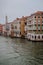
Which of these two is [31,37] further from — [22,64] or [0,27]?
[0,27]

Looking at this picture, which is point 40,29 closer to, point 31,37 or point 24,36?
point 31,37

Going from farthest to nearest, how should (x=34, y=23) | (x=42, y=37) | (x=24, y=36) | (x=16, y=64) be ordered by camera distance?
(x=24, y=36)
(x=34, y=23)
(x=42, y=37)
(x=16, y=64)

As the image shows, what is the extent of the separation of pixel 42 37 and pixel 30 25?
4.43 m

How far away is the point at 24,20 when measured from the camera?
36.8 meters

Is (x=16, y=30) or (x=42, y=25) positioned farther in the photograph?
(x=16, y=30)

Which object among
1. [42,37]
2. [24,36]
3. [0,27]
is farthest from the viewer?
[0,27]

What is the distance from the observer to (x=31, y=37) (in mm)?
26984

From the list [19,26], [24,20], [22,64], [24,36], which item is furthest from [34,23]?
[22,64]

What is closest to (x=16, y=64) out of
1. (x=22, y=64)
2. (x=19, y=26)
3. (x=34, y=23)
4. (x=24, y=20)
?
(x=22, y=64)

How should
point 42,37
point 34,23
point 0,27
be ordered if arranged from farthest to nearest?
point 0,27 < point 34,23 < point 42,37

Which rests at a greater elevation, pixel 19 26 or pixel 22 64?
pixel 19 26

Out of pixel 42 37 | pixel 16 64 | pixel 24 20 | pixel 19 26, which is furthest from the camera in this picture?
pixel 19 26

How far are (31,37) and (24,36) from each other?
717 cm

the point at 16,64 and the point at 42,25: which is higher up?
the point at 42,25
